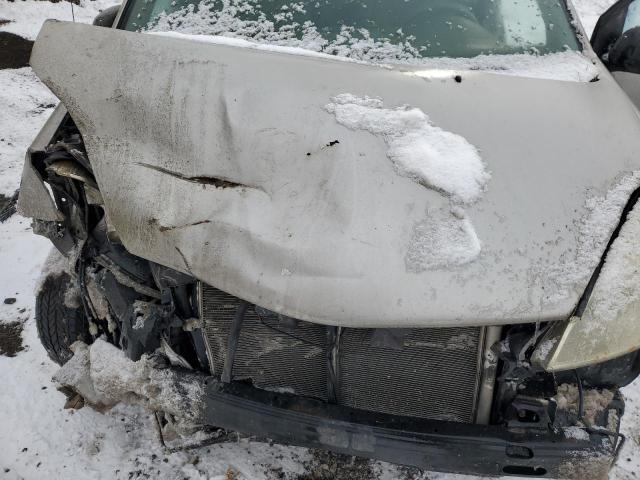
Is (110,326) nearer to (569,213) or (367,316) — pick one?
(367,316)

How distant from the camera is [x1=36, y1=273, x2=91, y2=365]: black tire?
7.68ft

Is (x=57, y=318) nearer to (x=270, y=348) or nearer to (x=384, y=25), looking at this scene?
(x=270, y=348)

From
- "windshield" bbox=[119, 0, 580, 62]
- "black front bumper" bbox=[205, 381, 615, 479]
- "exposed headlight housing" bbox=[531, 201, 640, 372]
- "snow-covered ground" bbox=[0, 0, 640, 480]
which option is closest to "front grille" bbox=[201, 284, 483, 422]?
"black front bumper" bbox=[205, 381, 615, 479]

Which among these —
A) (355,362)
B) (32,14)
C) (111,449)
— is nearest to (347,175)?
(355,362)

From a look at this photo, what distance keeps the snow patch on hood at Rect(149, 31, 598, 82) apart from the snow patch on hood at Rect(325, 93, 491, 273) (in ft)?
0.97

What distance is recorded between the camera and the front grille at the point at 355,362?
1.71 m

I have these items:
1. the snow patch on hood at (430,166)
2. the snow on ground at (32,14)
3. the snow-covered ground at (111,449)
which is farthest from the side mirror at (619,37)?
the snow on ground at (32,14)

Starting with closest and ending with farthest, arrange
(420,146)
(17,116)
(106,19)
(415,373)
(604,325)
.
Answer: (604,325), (420,146), (415,373), (106,19), (17,116)

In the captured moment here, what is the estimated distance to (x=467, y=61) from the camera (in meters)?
2.00

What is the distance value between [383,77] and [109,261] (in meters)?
1.13

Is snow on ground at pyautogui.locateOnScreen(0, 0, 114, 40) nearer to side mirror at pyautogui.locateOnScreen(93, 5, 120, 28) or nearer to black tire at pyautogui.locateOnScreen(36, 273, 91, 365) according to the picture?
side mirror at pyautogui.locateOnScreen(93, 5, 120, 28)

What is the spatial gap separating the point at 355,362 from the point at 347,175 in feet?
Result: 2.18

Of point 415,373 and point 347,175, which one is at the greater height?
point 347,175

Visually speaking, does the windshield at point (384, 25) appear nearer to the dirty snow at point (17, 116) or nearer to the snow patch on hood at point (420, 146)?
the snow patch on hood at point (420, 146)
